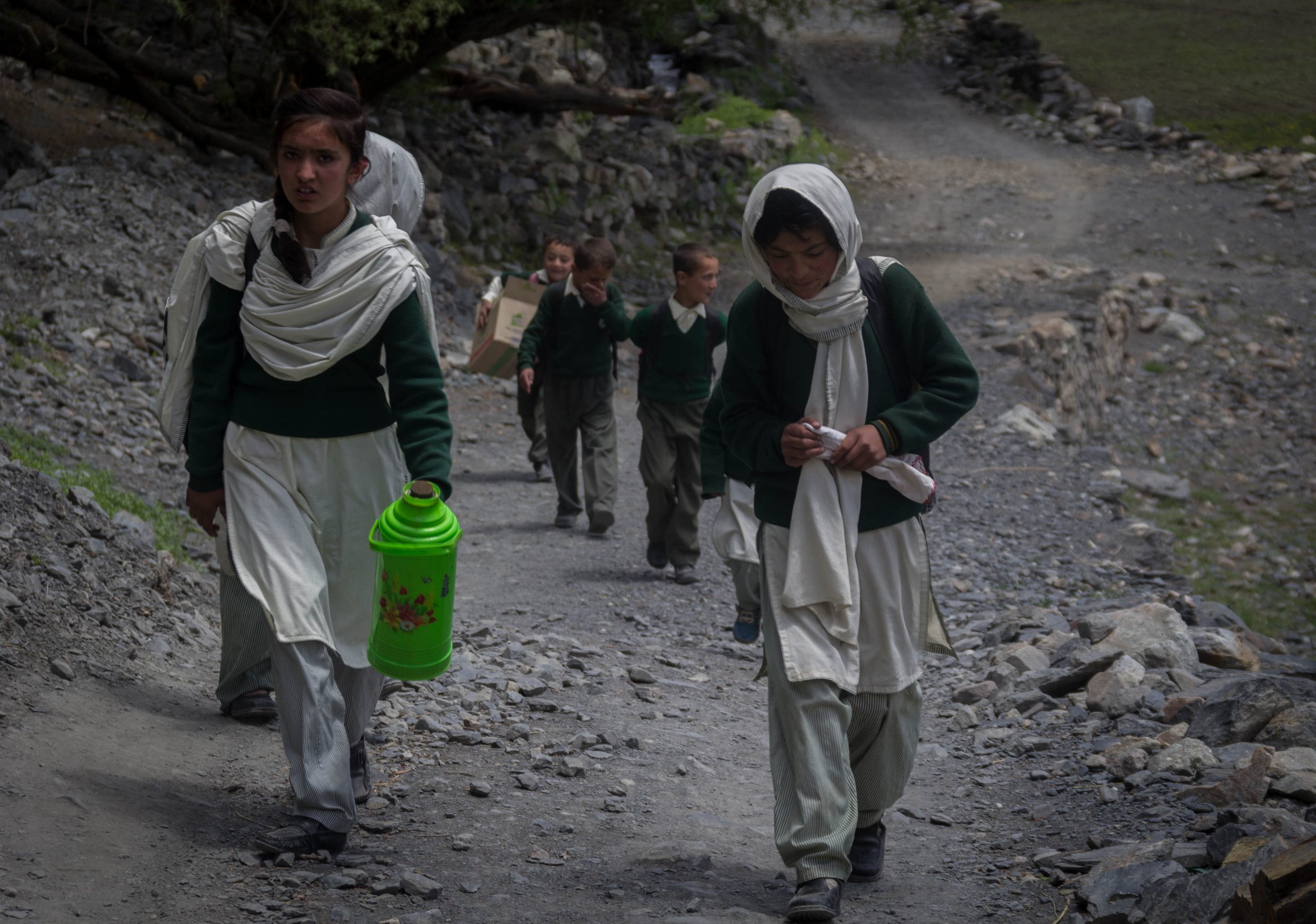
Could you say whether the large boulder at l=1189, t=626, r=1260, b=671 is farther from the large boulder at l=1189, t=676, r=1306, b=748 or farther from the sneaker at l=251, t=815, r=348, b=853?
the sneaker at l=251, t=815, r=348, b=853

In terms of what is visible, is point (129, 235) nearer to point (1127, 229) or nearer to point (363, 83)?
point (363, 83)

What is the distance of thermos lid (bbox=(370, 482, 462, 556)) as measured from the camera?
120 inches

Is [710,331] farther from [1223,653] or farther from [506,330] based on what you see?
[1223,653]

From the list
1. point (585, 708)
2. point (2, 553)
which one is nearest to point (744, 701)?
point (585, 708)

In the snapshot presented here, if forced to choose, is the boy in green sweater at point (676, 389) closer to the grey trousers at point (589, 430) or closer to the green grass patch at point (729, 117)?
the grey trousers at point (589, 430)

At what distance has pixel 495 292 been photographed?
8.78 m

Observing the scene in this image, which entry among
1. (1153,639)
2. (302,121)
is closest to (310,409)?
(302,121)

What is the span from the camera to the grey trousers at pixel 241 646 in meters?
4.14

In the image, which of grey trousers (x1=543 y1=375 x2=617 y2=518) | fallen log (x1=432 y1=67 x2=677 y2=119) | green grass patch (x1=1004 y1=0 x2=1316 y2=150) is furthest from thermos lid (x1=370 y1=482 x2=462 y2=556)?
green grass patch (x1=1004 y1=0 x2=1316 y2=150)

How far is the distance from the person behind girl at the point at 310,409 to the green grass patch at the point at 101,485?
308 centimetres

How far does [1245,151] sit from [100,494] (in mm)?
19592

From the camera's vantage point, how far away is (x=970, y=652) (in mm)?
6227

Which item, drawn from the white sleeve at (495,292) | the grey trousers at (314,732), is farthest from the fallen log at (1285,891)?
the white sleeve at (495,292)

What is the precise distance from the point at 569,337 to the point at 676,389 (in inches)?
40.3
